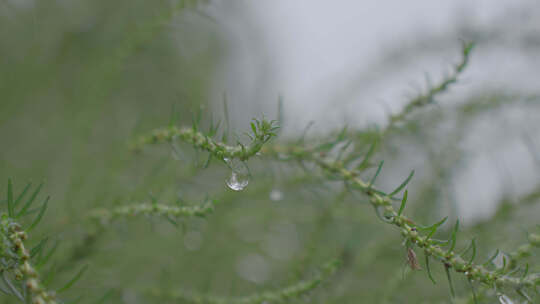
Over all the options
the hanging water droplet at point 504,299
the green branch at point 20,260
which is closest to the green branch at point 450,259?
the hanging water droplet at point 504,299

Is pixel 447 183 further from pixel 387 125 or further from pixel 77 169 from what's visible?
pixel 77 169

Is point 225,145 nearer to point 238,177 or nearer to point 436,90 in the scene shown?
point 238,177

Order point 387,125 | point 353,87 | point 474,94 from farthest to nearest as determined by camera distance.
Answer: point 353,87 < point 474,94 < point 387,125

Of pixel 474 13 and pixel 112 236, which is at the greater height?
pixel 474 13

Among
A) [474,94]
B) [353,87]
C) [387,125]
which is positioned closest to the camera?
[387,125]

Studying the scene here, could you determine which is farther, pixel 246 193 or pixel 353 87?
pixel 353 87

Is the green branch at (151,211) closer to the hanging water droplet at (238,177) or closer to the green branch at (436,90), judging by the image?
the hanging water droplet at (238,177)

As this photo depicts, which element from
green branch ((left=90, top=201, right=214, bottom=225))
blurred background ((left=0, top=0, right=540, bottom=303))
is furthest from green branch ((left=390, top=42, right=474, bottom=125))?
green branch ((left=90, top=201, right=214, bottom=225))

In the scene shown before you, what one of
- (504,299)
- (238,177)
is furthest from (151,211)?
(504,299)

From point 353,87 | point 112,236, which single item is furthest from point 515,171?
point 112,236
